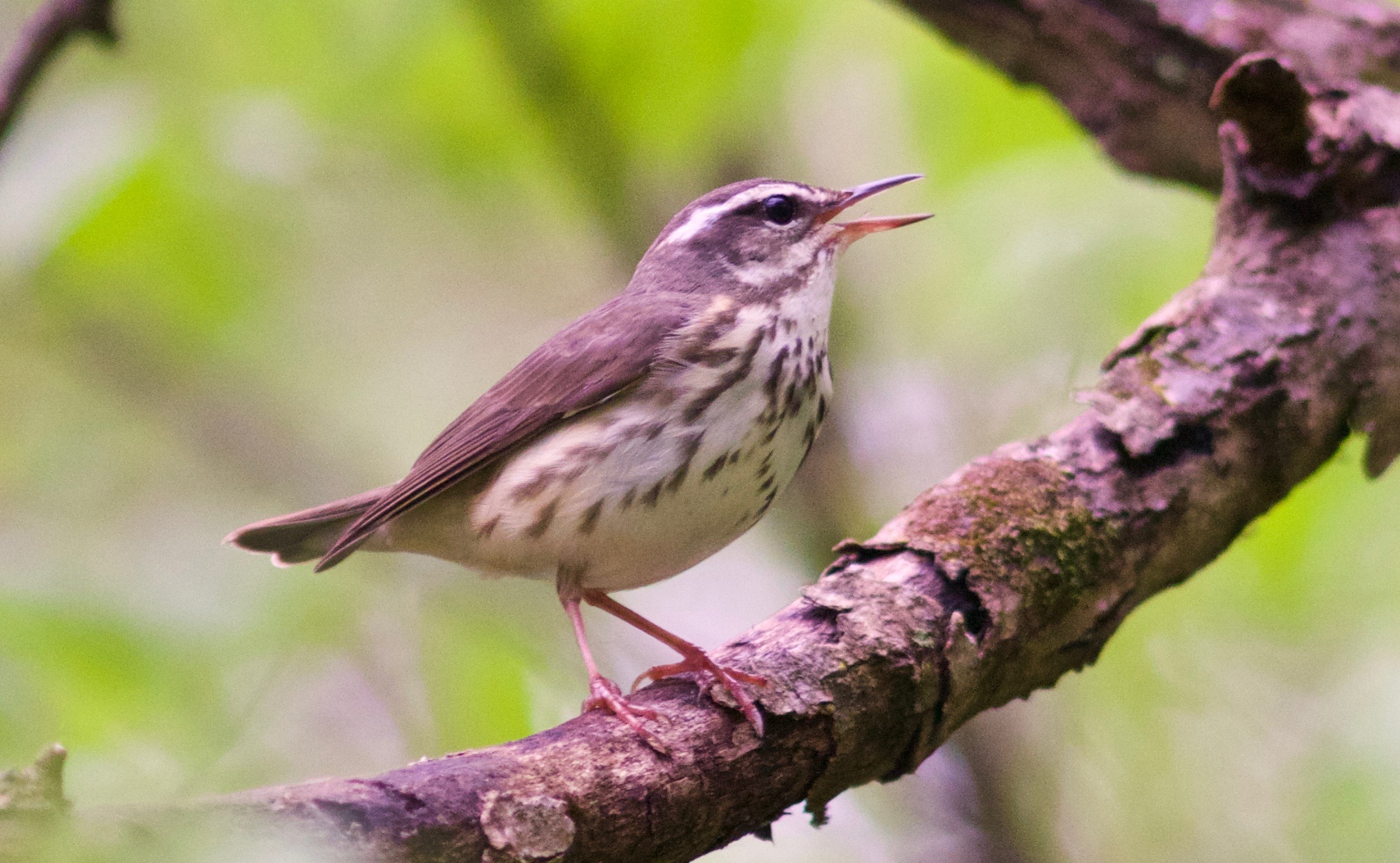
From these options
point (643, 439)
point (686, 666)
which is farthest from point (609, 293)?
point (686, 666)

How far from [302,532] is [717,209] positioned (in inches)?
70.7

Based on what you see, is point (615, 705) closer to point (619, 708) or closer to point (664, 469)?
point (619, 708)

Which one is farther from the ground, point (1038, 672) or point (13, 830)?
point (1038, 672)

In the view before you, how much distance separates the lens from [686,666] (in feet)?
10.1

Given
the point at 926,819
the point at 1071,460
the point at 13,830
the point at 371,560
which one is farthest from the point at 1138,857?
the point at 13,830

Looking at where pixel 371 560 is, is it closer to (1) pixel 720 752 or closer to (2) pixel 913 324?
(2) pixel 913 324

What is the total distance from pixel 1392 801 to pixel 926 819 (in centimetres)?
190

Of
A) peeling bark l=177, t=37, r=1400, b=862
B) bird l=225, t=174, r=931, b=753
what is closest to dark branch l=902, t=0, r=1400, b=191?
peeling bark l=177, t=37, r=1400, b=862

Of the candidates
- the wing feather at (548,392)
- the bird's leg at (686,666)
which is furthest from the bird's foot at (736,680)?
the wing feather at (548,392)

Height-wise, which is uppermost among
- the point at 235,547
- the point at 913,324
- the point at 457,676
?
the point at 913,324

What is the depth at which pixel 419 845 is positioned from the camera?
1959mm

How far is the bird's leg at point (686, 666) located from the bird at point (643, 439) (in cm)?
1

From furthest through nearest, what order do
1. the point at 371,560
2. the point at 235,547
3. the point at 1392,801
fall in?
the point at 371,560
the point at 235,547
the point at 1392,801

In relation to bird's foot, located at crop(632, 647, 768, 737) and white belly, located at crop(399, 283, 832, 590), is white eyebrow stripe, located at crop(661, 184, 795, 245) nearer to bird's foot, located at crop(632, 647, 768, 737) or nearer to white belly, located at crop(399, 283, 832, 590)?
Result: white belly, located at crop(399, 283, 832, 590)
